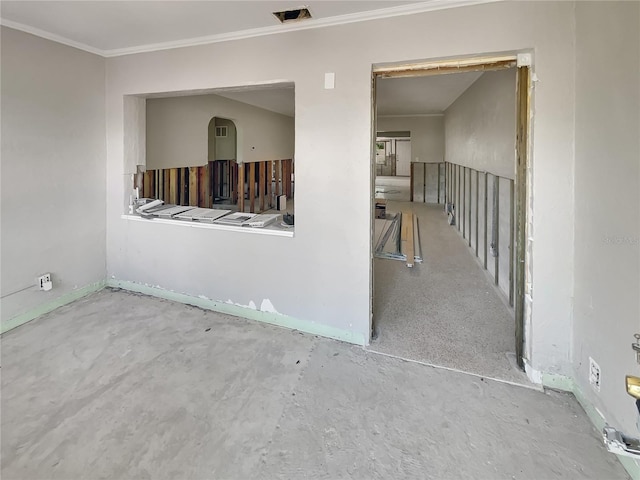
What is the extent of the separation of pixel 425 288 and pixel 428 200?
22.8 feet

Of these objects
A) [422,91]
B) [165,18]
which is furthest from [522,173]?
[422,91]

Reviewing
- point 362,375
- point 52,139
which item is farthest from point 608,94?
point 52,139

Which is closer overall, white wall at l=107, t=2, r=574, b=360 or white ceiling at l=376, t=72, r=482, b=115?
white wall at l=107, t=2, r=574, b=360

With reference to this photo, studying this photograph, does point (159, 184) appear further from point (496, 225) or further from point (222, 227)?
point (496, 225)

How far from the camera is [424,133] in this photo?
31.1 ft

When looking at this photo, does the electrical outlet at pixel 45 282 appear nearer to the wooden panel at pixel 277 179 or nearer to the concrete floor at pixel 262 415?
the concrete floor at pixel 262 415

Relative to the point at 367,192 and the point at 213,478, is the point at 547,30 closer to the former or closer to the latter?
the point at 367,192

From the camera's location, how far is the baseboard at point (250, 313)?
2680 mm

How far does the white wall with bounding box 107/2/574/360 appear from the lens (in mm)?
1994

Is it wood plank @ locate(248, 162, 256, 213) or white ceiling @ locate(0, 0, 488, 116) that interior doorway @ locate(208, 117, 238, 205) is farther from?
white ceiling @ locate(0, 0, 488, 116)

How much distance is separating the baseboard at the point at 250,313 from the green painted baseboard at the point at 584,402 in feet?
3.84

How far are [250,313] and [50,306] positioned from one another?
1.77m

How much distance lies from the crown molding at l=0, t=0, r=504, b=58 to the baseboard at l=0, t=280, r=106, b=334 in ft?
7.18

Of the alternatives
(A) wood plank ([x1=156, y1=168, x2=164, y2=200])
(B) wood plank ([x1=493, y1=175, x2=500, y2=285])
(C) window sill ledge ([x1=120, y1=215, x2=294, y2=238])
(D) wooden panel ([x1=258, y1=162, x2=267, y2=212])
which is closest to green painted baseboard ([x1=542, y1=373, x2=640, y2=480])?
(B) wood plank ([x1=493, y1=175, x2=500, y2=285])
